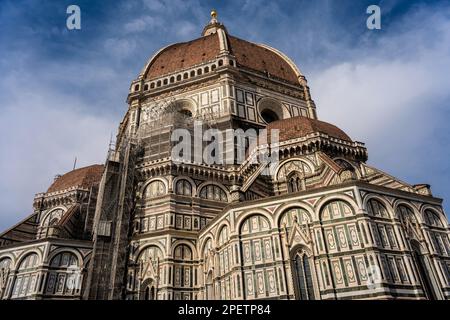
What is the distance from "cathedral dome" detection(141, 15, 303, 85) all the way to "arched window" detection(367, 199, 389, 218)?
775 inches

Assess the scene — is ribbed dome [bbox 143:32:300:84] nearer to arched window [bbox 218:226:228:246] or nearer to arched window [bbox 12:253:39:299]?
arched window [bbox 218:226:228:246]

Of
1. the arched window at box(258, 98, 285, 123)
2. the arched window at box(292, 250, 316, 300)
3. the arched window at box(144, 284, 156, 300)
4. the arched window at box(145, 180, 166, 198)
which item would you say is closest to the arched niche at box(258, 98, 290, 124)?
the arched window at box(258, 98, 285, 123)

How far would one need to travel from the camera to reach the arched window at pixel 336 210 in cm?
1616

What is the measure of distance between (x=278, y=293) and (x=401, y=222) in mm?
6646

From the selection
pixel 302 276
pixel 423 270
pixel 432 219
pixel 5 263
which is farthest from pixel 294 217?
pixel 5 263

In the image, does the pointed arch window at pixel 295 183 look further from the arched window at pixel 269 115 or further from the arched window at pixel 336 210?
the arched window at pixel 269 115

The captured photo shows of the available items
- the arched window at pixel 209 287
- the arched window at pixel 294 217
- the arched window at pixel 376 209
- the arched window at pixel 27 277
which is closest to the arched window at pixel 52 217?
the arched window at pixel 27 277

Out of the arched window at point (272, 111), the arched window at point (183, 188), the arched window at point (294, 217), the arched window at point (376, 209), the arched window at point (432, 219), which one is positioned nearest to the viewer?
the arched window at point (376, 209)

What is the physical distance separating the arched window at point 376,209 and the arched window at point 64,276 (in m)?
15.4

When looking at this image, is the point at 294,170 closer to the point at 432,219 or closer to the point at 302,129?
the point at 302,129

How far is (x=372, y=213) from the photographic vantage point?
53.1ft

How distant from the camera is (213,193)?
23484mm

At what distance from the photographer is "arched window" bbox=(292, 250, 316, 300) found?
1506 cm
